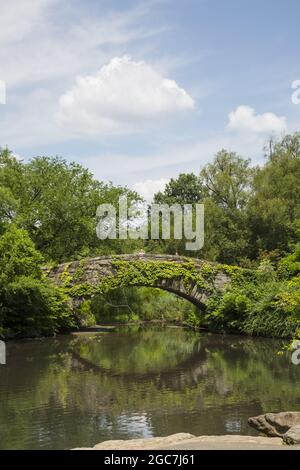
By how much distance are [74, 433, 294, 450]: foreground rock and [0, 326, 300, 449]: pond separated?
131 cm

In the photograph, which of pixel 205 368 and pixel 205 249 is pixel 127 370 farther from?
pixel 205 249

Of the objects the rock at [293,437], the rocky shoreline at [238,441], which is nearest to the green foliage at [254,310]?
the rocky shoreline at [238,441]

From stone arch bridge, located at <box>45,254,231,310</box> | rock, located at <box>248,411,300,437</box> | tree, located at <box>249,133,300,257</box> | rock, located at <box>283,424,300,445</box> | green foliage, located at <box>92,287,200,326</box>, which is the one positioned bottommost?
green foliage, located at <box>92,287,200,326</box>

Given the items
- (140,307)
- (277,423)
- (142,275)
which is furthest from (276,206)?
(277,423)

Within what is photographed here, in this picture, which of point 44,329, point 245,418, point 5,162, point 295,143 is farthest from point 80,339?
point 295,143

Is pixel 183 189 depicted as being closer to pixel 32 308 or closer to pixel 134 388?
pixel 32 308

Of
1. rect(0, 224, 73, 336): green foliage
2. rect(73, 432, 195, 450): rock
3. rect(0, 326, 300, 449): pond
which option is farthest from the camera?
rect(0, 224, 73, 336): green foliage

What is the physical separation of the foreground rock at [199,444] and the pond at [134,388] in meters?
1.31

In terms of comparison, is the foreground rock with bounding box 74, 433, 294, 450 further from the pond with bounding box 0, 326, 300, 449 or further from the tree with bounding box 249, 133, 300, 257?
the tree with bounding box 249, 133, 300, 257

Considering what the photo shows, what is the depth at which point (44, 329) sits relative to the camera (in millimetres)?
25156

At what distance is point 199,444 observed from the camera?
8.27 metres

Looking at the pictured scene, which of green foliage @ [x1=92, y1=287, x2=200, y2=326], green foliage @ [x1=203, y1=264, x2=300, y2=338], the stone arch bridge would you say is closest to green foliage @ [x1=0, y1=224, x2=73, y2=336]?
the stone arch bridge

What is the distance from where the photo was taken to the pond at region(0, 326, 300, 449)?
36.0 feet

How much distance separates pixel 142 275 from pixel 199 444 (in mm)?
18413
